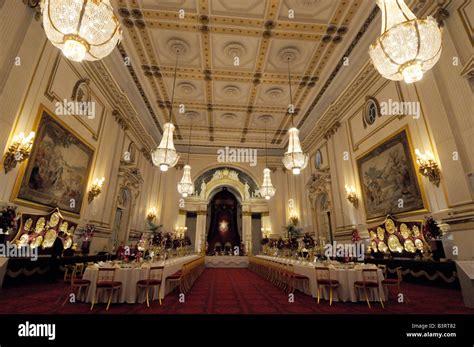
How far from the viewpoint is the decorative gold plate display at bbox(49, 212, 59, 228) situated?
16.9 feet

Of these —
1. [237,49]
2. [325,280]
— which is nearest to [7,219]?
[325,280]

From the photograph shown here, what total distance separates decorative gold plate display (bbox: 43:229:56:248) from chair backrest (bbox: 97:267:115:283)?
2.47 m

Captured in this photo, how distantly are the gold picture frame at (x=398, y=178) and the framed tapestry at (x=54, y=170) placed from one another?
8.64 metres

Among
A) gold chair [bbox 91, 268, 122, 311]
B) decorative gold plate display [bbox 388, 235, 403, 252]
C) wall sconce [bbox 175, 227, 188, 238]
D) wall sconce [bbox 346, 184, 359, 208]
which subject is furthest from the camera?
wall sconce [bbox 175, 227, 188, 238]

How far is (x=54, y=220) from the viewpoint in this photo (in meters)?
5.22

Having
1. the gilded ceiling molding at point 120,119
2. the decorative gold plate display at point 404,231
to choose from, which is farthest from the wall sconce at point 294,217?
the gilded ceiling molding at point 120,119

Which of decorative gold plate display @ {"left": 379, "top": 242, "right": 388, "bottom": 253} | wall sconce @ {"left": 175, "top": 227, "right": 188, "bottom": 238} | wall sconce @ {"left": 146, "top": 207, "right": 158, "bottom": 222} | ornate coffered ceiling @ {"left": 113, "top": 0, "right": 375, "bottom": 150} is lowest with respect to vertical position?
decorative gold plate display @ {"left": 379, "top": 242, "right": 388, "bottom": 253}

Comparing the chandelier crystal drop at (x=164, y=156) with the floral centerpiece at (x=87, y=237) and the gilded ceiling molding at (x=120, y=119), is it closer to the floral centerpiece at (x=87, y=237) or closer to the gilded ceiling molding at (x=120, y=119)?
the floral centerpiece at (x=87, y=237)

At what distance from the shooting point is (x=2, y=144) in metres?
4.03

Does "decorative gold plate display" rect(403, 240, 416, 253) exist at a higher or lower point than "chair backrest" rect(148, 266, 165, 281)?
higher

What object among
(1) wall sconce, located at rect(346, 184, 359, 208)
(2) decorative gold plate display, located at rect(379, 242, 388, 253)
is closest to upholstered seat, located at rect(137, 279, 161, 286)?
(2) decorative gold plate display, located at rect(379, 242, 388, 253)

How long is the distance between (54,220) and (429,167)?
8512 millimetres

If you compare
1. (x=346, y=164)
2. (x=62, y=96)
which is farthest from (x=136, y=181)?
(x=346, y=164)

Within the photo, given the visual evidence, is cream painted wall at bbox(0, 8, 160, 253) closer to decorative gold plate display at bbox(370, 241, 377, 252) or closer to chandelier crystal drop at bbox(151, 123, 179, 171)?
chandelier crystal drop at bbox(151, 123, 179, 171)
